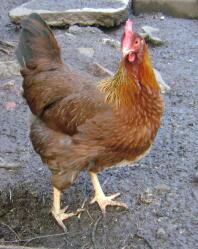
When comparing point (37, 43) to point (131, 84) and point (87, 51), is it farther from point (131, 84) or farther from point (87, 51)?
point (87, 51)

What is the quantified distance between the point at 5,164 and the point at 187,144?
1.70 meters

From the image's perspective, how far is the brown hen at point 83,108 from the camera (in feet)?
11.6

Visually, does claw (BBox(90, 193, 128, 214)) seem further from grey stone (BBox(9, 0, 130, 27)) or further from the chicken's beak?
grey stone (BBox(9, 0, 130, 27))

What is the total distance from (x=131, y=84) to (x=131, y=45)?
0.96ft

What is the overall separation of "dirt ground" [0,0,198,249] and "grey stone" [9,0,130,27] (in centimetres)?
177

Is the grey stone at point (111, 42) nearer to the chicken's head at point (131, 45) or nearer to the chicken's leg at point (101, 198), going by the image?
the chicken's leg at point (101, 198)

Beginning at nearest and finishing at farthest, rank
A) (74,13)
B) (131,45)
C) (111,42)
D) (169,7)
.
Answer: (131,45) → (111,42) → (74,13) → (169,7)

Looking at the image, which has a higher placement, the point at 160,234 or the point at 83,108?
the point at 83,108

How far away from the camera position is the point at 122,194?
431 cm

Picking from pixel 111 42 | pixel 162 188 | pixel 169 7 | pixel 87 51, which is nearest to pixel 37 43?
pixel 162 188

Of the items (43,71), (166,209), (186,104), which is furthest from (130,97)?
(186,104)

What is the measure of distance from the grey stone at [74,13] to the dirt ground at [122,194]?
5.80 ft

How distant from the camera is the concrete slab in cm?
820

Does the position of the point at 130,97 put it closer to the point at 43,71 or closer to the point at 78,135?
the point at 78,135
